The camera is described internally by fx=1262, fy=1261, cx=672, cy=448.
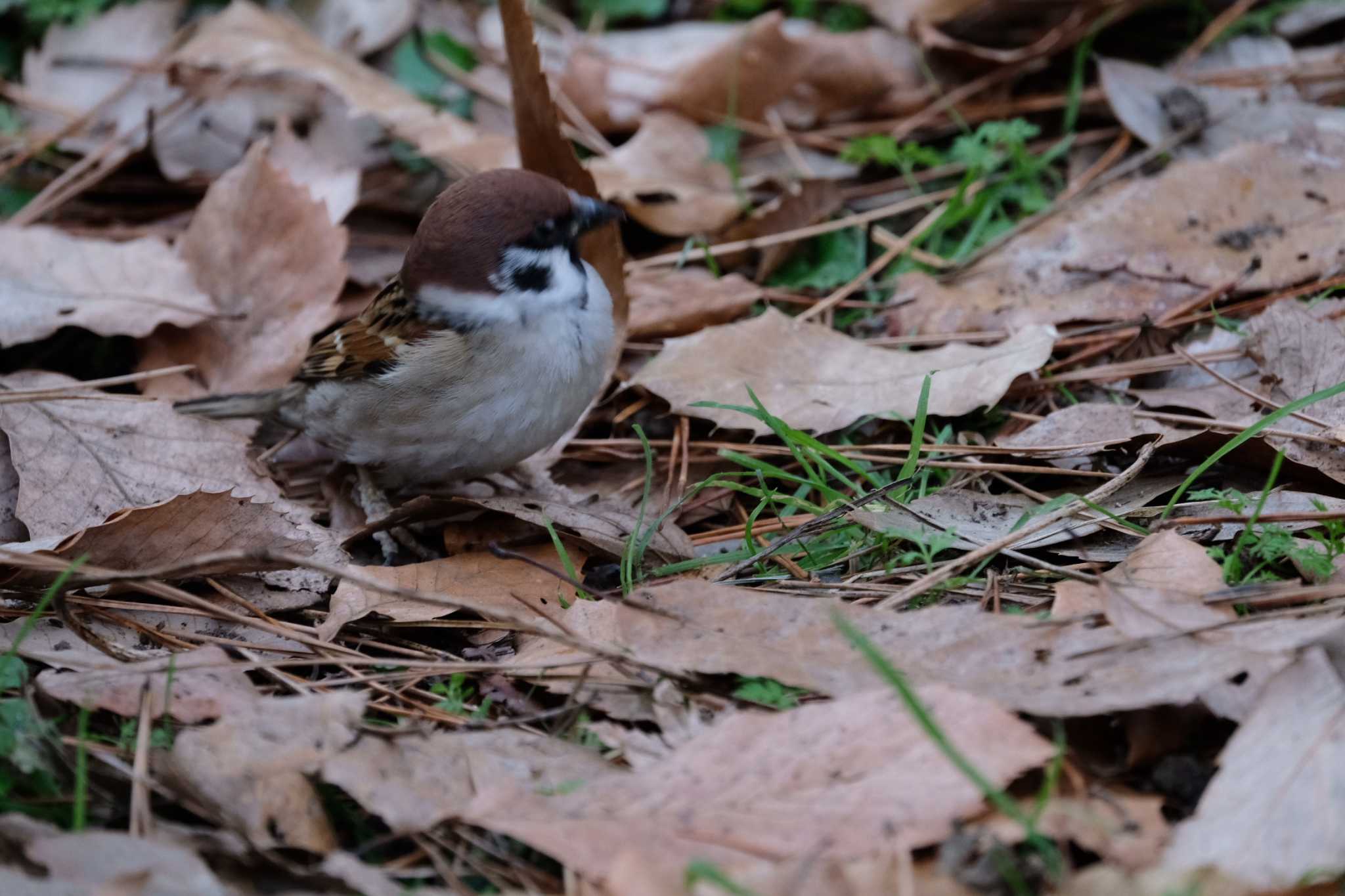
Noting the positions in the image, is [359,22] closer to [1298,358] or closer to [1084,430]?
[1084,430]

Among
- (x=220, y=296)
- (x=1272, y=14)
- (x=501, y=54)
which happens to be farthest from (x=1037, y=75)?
(x=220, y=296)

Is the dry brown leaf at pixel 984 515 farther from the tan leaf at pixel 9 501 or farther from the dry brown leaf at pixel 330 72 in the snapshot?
the dry brown leaf at pixel 330 72

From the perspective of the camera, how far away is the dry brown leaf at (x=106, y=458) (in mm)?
3623

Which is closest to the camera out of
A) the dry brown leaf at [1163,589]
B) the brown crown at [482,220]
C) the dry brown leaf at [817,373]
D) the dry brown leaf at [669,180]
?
the dry brown leaf at [1163,589]

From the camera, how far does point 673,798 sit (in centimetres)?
239

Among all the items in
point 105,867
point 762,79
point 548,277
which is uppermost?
point 762,79

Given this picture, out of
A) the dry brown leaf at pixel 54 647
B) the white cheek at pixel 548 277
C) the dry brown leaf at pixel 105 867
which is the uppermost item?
the white cheek at pixel 548 277

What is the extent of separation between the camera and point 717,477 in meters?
3.60

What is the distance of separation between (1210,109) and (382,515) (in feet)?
12.0

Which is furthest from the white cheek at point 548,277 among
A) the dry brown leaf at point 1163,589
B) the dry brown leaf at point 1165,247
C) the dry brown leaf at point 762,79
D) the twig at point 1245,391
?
the dry brown leaf at point 762,79

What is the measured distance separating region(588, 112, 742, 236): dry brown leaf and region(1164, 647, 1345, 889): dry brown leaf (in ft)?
10.6

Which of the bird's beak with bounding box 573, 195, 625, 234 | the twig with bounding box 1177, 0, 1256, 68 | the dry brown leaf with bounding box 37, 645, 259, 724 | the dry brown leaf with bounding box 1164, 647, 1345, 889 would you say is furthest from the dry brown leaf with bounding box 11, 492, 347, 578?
the twig with bounding box 1177, 0, 1256, 68

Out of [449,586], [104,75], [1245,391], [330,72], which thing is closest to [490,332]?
[449,586]

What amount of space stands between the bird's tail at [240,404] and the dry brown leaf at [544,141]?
1.16 m
